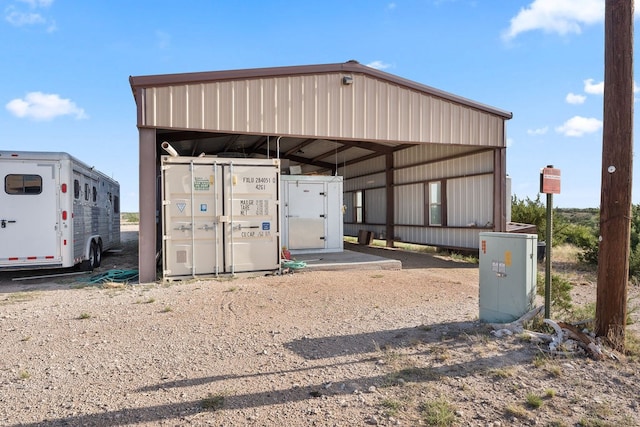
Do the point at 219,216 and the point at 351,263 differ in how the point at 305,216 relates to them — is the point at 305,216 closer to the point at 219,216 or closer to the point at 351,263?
the point at 351,263

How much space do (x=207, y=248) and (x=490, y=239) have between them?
6.19 meters

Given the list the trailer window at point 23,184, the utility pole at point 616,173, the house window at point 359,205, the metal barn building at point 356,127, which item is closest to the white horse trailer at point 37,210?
the trailer window at point 23,184

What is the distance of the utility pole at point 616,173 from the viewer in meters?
4.65

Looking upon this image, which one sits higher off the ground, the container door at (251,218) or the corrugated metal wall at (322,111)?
the corrugated metal wall at (322,111)

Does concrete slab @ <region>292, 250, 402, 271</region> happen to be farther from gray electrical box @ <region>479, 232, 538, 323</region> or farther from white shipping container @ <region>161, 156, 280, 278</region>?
gray electrical box @ <region>479, 232, 538, 323</region>

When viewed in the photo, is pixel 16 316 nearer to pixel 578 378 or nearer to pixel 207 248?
pixel 207 248

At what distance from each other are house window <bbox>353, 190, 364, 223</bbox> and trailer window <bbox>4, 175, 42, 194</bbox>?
14539mm

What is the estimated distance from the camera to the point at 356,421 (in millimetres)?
3248

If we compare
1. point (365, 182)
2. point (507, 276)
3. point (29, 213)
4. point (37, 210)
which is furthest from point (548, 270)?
point (365, 182)

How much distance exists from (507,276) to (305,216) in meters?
8.89

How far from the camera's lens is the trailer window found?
357 inches

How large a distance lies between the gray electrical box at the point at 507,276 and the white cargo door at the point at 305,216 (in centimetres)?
839

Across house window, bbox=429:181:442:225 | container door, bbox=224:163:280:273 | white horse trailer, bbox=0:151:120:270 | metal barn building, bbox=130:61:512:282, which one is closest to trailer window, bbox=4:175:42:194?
white horse trailer, bbox=0:151:120:270

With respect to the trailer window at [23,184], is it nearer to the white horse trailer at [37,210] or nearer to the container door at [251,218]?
the white horse trailer at [37,210]
